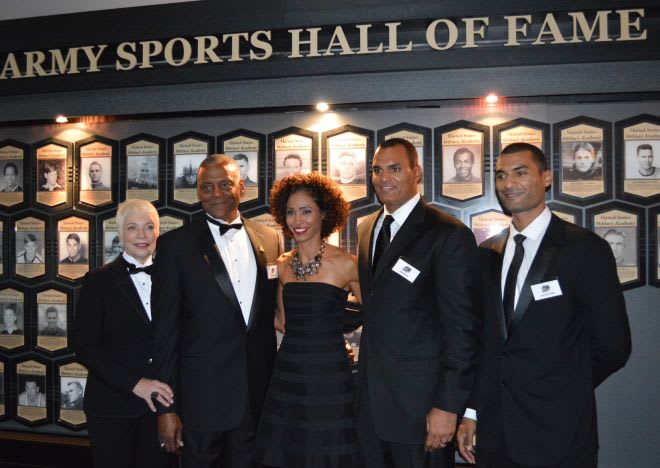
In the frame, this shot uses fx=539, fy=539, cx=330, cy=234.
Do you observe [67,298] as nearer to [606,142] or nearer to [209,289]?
[209,289]

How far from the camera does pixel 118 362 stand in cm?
245

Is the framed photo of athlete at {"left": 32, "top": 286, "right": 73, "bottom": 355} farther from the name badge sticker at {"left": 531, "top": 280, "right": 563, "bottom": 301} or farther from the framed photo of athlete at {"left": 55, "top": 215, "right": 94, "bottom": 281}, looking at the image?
the name badge sticker at {"left": 531, "top": 280, "right": 563, "bottom": 301}

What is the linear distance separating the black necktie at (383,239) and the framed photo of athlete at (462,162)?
44.8 inches

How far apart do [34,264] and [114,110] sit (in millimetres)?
1242

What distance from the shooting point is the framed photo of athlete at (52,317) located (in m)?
3.79

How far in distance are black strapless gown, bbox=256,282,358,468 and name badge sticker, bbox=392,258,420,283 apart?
31cm

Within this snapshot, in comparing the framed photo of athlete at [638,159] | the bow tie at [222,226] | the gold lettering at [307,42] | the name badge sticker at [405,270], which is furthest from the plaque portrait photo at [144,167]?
the framed photo of athlete at [638,159]

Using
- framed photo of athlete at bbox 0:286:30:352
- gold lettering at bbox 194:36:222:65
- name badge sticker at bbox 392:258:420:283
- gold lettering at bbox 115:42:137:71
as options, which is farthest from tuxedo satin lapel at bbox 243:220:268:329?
framed photo of athlete at bbox 0:286:30:352

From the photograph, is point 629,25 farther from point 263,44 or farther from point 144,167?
point 144,167

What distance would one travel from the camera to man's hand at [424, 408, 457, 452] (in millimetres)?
2035

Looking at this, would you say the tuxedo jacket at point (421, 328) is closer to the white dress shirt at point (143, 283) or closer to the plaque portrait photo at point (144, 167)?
the white dress shirt at point (143, 283)

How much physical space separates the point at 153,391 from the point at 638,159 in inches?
115

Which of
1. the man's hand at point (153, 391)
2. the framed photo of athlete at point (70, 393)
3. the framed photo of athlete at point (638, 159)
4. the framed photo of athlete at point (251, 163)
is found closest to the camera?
the man's hand at point (153, 391)

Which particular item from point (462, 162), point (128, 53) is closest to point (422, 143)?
point (462, 162)
